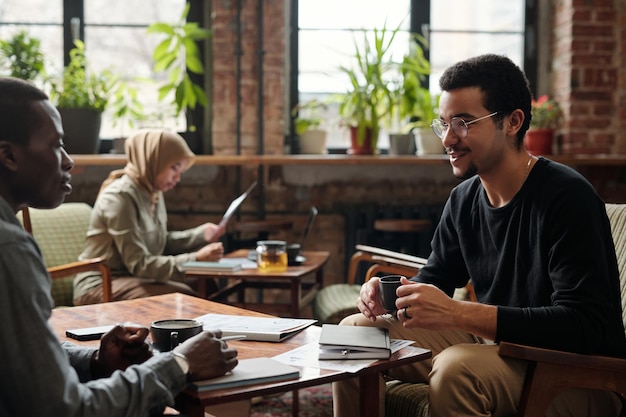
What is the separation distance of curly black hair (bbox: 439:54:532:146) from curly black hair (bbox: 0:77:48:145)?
1.15 metres

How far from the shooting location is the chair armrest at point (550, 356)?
→ 68.7 inches

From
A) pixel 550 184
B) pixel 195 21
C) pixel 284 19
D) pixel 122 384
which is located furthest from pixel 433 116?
pixel 122 384

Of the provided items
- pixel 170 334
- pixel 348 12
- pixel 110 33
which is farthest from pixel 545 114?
pixel 170 334

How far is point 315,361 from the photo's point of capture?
5.36 feet

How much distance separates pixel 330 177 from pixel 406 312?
10.0 feet

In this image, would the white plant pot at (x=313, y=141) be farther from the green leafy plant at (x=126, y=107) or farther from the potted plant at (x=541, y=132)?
the potted plant at (x=541, y=132)

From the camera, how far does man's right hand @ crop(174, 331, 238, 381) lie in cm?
146

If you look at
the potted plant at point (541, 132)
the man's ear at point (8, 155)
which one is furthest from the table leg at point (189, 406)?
the potted plant at point (541, 132)

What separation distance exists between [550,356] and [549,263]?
251 mm

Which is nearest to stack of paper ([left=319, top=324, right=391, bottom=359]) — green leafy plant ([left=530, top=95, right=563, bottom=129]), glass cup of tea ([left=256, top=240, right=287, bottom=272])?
glass cup of tea ([left=256, top=240, right=287, bottom=272])

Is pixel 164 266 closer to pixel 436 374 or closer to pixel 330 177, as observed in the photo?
pixel 330 177

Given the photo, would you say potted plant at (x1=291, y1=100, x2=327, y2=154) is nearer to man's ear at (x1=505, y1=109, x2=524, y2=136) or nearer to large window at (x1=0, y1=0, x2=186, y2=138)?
large window at (x1=0, y1=0, x2=186, y2=138)

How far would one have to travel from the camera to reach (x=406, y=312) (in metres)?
1.82

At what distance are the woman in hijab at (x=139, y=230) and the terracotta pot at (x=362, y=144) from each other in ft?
3.58
